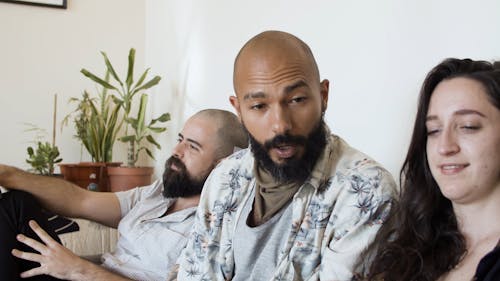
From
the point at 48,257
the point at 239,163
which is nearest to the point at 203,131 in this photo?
the point at 239,163

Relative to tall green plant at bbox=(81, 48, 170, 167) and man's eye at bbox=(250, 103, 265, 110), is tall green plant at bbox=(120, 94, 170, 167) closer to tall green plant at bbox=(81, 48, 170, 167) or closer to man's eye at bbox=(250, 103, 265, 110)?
tall green plant at bbox=(81, 48, 170, 167)

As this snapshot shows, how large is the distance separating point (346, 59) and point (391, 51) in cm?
20

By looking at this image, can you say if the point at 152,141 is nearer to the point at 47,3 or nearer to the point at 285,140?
the point at 47,3

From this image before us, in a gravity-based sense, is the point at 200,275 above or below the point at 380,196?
below

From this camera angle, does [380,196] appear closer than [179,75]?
Yes

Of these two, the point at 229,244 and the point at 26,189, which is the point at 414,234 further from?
the point at 26,189

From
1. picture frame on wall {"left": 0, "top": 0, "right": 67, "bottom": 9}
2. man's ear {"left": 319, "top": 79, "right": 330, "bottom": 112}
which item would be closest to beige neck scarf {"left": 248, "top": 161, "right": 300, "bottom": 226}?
man's ear {"left": 319, "top": 79, "right": 330, "bottom": 112}

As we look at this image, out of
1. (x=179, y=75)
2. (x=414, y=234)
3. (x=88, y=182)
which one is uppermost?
(x=179, y=75)

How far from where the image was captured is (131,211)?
198cm

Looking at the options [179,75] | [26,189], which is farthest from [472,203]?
[179,75]

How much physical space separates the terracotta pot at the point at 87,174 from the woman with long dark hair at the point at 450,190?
7.24 ft

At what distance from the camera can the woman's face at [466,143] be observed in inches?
35.0

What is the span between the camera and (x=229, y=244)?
1.29m

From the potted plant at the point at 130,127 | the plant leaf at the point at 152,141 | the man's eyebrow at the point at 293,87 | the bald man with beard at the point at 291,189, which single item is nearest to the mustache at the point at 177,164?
the bald man with beard at the point at 291,189
